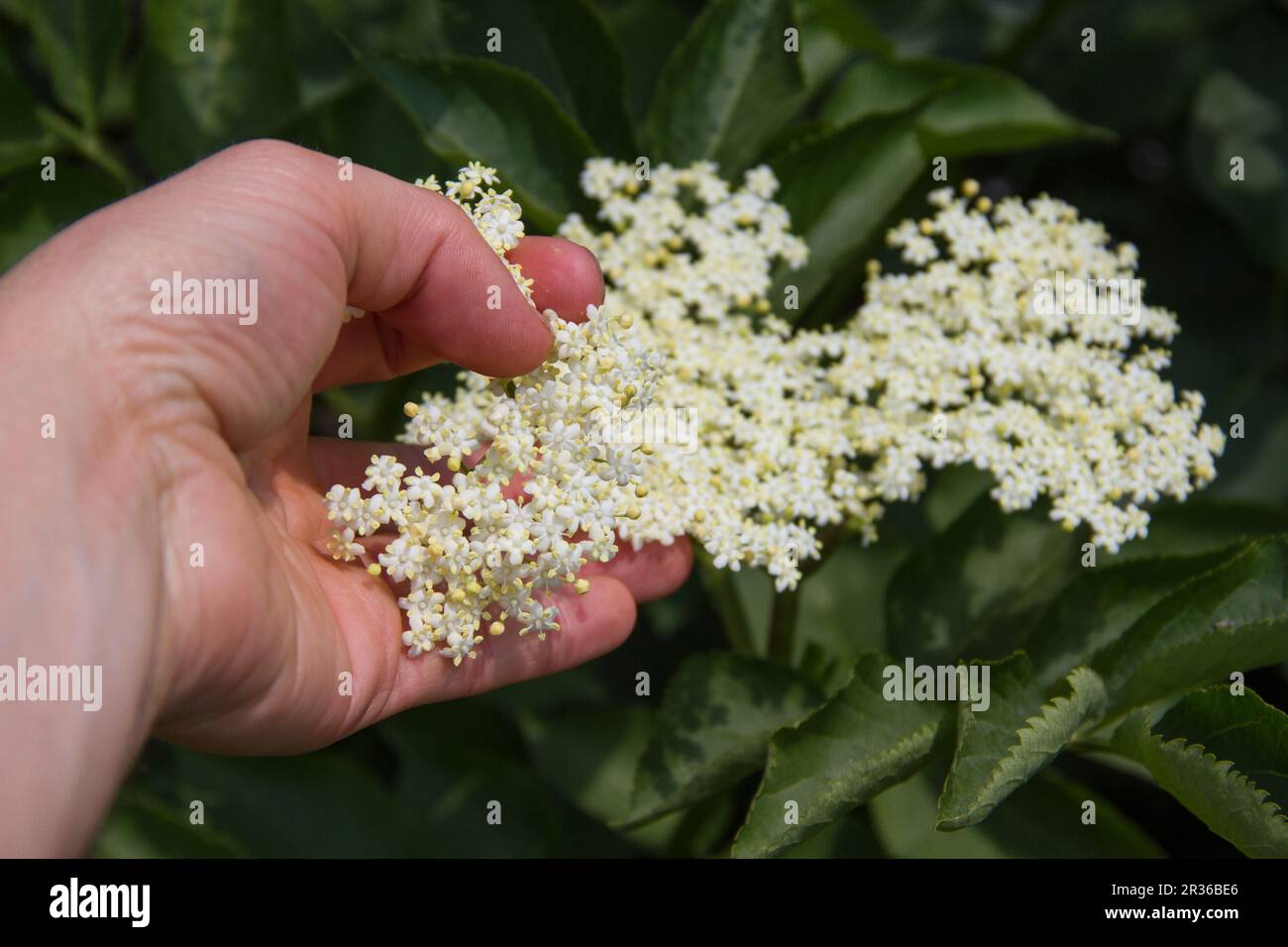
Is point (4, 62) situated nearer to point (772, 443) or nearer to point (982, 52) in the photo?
point (772, 443)

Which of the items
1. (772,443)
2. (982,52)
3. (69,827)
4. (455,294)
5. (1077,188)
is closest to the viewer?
(69,827)

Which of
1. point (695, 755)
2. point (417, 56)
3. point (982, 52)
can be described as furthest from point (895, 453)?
point (982, 52)

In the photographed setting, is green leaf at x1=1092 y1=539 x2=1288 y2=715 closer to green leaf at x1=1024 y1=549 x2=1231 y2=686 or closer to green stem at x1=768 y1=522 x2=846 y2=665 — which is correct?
green leaf at x1=1024 y1=549 x2=1231 y2=686

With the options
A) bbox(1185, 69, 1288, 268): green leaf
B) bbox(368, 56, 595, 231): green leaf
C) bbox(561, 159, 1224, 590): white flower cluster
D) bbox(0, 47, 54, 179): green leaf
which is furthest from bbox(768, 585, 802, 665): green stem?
bbox(0, 47, 54, 179): green leaf

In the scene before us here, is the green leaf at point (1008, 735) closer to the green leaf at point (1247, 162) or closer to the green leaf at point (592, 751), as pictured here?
the green leaf at point (592, 751)

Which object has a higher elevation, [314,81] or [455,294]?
[314,81]

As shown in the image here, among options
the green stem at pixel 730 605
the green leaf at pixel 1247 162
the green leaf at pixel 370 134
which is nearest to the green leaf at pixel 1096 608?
the green stem at pixel 730 605
